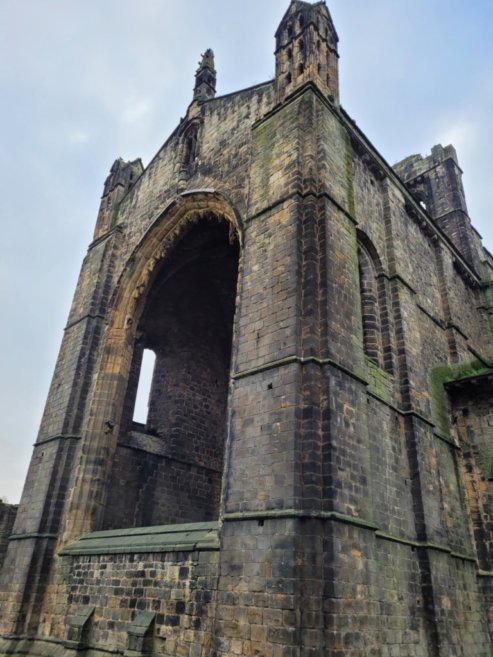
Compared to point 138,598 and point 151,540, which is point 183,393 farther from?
point 138,598

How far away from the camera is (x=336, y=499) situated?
6340 mm

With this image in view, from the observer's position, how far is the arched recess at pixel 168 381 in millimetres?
11471

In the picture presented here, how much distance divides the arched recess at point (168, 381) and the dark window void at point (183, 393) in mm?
30

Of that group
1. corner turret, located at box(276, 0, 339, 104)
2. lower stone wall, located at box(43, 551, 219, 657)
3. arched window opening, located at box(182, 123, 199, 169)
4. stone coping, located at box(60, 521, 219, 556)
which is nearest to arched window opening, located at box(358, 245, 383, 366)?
corner turret, located at box(276, 0, 339, 104)

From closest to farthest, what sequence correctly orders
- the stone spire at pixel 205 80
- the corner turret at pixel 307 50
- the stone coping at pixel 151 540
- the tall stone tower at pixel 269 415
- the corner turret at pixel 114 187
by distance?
the tall stone tower at pixel 269 415 → the stone coping at pixel 151 540 → the corner turret at pixel 307 50 → the stone spire at pixel 205 80 → the corner turret at pixel 114 187

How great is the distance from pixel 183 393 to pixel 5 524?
21.3ft

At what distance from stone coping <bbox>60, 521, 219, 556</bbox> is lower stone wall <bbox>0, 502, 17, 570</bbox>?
592 centimetres

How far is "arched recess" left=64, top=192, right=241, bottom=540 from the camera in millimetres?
11471

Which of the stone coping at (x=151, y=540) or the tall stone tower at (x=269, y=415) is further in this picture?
the stone coping at (x=151, y=540)

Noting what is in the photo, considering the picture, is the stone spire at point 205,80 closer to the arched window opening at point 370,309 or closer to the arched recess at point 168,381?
the arched recess at point 168,381

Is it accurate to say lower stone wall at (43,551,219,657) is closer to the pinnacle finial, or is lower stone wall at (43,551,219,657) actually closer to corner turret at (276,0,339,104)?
corner turret at (276,0,339,104)

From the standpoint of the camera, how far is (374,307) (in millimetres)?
10344

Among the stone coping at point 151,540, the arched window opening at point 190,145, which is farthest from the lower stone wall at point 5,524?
the arched window opening at point 190,145

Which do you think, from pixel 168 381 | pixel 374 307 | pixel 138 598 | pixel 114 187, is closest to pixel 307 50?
pixel 374 307
